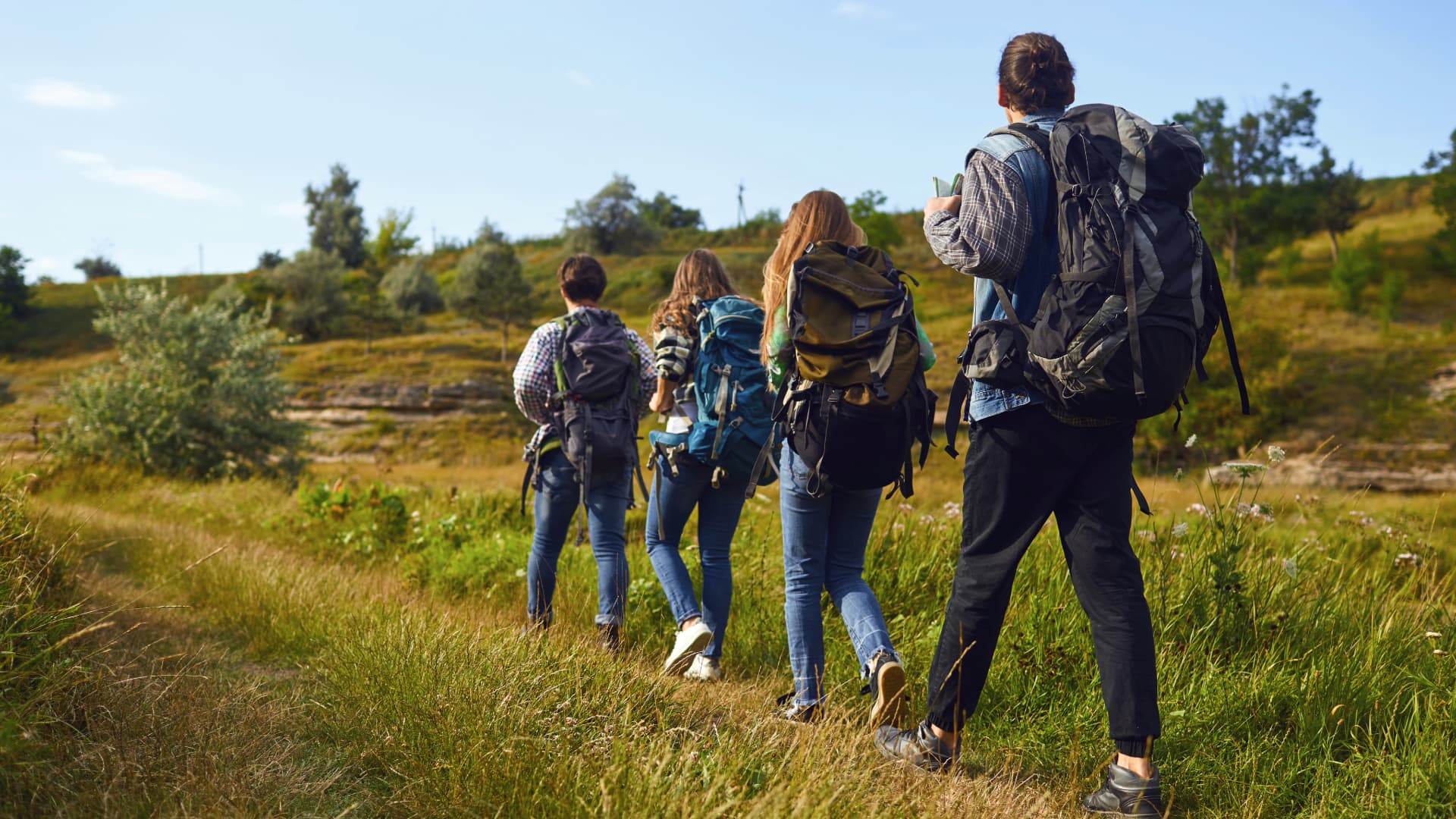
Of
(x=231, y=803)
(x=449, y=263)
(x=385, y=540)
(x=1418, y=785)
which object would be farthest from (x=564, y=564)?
(x=449, y=263)

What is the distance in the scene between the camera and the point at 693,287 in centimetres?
431

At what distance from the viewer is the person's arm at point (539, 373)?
14.8 feet

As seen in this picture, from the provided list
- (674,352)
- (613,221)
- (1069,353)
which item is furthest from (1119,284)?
(613,221)

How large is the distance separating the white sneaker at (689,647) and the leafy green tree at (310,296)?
51.5m

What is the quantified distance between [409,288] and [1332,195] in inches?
2043

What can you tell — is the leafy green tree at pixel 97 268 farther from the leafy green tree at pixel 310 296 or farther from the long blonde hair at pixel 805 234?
the long blonde hair at pixel 805 234

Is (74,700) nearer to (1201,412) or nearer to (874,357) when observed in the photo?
(874,357)

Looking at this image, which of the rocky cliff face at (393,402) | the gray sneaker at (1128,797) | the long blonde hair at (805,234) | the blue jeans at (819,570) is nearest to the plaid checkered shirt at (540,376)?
the long blonde hair at (805,234)

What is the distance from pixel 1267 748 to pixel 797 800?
1.88 metres

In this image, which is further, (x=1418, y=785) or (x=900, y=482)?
(x=900, y=482)

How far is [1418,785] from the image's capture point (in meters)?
2.53

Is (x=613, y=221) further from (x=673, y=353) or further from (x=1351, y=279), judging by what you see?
(x=673, y=353)

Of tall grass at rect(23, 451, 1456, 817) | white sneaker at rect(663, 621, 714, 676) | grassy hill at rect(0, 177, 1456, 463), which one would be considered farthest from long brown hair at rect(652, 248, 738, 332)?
grassy hill at rect(0, 177, 1456, 463)

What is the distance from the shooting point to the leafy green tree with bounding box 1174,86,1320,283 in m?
48.9
